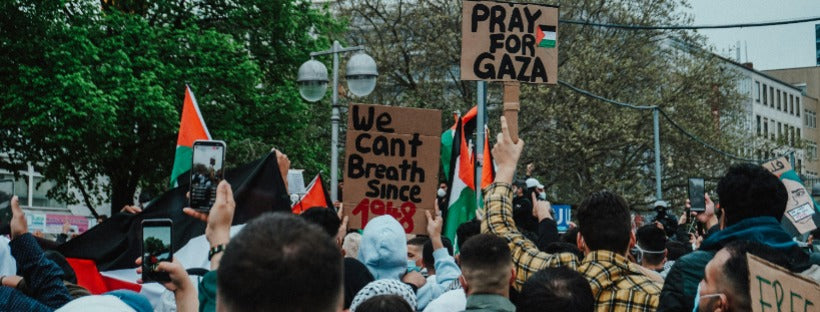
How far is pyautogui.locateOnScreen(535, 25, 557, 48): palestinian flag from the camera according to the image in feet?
23.9

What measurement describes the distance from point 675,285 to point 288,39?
26890mm

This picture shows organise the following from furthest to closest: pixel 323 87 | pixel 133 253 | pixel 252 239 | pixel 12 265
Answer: pixel 323 87, pixel 133 253, pixel 12 265, pixel 252 239

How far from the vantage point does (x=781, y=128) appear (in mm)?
91938

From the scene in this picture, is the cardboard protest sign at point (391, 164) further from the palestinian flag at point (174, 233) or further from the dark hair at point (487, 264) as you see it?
the dark hair at point (487, 264)

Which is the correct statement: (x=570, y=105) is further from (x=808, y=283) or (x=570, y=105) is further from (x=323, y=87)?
(x=808, y=283)

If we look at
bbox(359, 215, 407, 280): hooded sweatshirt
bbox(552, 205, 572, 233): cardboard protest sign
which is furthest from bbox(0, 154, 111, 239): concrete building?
bbox(359, 215, 407, 280): hooded sweatshirt

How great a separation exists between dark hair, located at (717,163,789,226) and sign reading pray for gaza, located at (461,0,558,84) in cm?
298

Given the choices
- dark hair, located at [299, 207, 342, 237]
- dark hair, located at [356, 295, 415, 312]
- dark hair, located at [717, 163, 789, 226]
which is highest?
dark hair, located at [717, 163, 789, 226]

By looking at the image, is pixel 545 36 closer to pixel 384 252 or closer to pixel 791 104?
pixel 384 252

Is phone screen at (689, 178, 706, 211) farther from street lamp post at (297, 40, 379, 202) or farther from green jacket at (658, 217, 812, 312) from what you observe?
green jacket at (658, 217, 812, 312)

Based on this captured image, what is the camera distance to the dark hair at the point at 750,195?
166 inches

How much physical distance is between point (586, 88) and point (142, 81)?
14.1 meters

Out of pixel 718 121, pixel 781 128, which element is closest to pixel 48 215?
pixel 718 121

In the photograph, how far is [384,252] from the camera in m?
6.21
